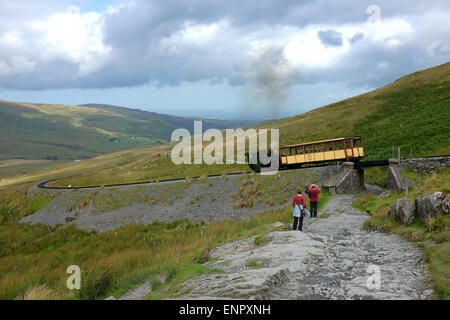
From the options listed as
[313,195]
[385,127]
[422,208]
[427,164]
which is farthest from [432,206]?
[385,127]

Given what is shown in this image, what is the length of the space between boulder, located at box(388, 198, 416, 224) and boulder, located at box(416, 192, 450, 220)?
325mm

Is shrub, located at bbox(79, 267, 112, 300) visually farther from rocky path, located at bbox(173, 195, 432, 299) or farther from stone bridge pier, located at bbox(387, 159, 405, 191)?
stone bridge pier, located at bbox(387, 159, 405, 191)

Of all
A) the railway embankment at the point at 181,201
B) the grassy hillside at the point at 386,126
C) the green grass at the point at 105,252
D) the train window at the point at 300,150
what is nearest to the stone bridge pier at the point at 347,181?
the railway embankment at the point at 181,201

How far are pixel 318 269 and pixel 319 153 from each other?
26.8 meters

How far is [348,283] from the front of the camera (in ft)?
26.2

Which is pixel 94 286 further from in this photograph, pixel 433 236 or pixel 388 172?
pixel 388 172

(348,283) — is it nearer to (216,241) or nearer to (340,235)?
(340,235)

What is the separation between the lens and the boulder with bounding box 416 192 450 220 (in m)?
11.4

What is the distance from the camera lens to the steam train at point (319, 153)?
1272 inches

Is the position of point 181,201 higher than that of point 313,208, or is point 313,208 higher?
point 313,208

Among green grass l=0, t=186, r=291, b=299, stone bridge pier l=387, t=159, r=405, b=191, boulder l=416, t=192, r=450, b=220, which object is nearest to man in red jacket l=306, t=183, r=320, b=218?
green grass l=0, t=186, r=291, b=299

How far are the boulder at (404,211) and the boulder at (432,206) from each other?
32 cm

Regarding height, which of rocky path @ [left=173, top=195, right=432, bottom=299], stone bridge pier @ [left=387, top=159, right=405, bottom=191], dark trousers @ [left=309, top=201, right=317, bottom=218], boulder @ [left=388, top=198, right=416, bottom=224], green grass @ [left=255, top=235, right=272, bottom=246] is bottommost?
green grass @ [left=255, top=235, right=272, bottom=246]

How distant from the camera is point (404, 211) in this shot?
13.5 metres
